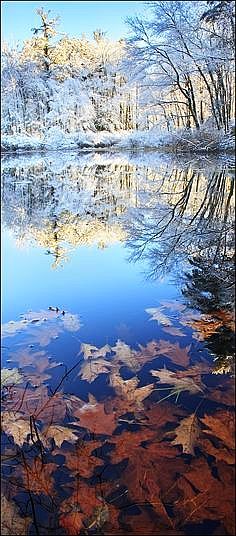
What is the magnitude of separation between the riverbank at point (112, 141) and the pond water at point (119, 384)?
18.8 meters

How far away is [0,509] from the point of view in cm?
167

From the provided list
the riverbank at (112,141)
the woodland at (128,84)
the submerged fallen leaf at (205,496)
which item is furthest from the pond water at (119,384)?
the riverbank at (112,141)

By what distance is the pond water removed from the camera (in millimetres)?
1669

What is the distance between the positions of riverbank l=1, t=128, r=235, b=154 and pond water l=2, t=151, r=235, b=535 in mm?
18826

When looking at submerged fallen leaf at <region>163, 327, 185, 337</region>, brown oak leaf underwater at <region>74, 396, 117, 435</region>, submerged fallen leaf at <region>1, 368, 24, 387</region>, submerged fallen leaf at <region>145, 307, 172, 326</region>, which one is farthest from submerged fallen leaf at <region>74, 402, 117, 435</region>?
submerged fallen leaf at <region>145, 307, 172, 326</region>

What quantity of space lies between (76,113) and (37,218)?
32.8 metres

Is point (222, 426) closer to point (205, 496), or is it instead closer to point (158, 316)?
point (205, 496)

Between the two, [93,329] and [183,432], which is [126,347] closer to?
[93,329]

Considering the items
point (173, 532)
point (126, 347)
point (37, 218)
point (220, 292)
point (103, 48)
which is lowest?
point (173, 532)

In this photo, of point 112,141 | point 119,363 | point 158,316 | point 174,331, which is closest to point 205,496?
point 119,363

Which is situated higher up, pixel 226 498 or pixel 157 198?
pixel 157 198

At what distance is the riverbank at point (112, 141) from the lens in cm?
2378

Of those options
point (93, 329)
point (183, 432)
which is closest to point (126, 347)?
point (93, 329)

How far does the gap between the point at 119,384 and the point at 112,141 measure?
111ft
